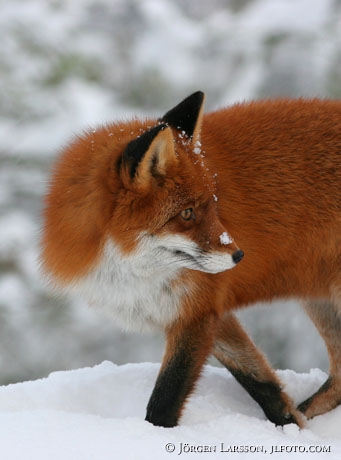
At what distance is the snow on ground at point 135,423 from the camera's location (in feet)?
7.22

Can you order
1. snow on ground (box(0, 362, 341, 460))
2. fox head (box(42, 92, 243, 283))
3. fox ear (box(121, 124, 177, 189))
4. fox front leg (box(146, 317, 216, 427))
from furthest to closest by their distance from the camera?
fox front leg (box(146, 317, 216, 427))
fox head (box(42, 92, 243, 283))
fox ear (box(121, 124, 177, 189))
snow on ground (box(0, 362, 341, 460))

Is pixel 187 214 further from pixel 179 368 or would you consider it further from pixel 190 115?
pixel 179 368

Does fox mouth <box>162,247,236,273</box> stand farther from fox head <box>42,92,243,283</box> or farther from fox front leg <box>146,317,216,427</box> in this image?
fox front leg <box>146,317,216,427</box>

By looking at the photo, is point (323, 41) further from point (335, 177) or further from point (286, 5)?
point (335, 177)

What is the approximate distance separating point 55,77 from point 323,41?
2587 mm

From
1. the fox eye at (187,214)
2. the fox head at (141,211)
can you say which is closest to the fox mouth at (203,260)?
the fox head at (141,211)

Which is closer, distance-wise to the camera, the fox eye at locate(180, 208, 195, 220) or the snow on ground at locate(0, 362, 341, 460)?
the snow on ground at locate(0, 362, 341, 460)

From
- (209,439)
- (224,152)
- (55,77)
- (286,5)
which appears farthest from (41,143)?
(209,439)

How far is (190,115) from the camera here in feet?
9.21

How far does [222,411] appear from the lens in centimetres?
298

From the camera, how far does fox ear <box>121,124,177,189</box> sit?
2461mm

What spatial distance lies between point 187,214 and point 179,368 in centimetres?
Result: 67

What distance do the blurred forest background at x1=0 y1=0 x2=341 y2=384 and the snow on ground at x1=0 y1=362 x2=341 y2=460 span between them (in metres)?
2.37

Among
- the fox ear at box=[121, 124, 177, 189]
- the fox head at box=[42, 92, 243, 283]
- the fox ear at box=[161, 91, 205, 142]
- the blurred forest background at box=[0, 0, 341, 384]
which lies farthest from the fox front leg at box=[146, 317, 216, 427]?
the blurred forest background at box=[0, 0, 341, 384]
